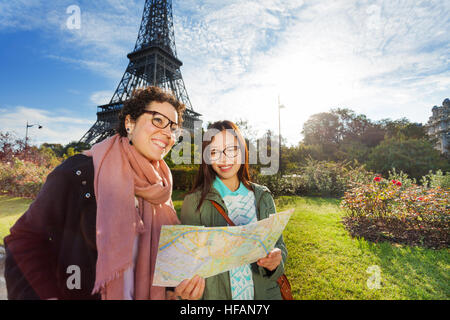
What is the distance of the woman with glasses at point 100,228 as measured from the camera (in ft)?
3.46

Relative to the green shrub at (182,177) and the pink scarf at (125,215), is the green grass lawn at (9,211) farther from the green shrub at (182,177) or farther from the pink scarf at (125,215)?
the green shrub at (182,177)

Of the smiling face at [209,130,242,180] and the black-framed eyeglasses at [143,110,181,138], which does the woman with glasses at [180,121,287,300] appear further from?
the black-framed eyeglasses at [143,110,181,138]

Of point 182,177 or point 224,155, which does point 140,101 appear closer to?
point 224,155

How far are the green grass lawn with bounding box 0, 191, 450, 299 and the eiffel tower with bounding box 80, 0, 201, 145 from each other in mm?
20903

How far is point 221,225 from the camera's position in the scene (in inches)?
62.4

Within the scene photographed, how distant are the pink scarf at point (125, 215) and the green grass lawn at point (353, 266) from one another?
2620 millimetres

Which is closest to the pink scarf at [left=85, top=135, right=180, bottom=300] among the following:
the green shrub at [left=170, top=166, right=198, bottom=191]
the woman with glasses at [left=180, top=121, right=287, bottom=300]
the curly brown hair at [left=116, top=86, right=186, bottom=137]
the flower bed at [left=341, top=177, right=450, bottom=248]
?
the curly brown hair at [left=116, top=86, right=186, bottom=137]

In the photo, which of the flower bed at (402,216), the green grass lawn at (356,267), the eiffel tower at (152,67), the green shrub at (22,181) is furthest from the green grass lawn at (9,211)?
the eiffel tower at (152,67)

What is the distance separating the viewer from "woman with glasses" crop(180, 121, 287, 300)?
4.84 ft

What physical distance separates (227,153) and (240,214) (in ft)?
1.60

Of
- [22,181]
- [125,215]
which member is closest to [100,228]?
[125,215]
